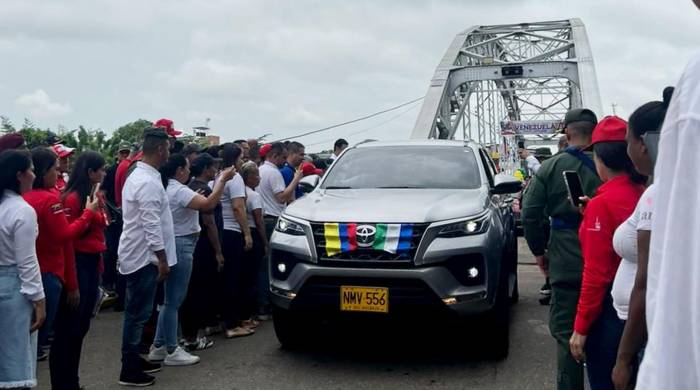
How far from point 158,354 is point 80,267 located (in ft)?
4.14

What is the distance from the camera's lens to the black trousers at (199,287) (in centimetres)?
575

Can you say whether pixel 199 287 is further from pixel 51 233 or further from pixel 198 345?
pixel 51 233

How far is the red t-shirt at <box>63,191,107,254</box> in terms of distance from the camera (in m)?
4.29

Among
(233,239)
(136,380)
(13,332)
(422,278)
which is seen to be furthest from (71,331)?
(422,278)

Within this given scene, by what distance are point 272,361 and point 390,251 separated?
1406 mm

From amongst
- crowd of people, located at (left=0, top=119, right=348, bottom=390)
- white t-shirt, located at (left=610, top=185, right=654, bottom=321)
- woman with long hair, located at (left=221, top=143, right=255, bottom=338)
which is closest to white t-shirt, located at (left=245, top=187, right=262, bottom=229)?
crowd of people, located at (left=0, top=119, right=348, bottom=390)

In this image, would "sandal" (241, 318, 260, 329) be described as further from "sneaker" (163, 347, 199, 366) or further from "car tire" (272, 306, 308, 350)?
"sneaker" (163, 347, 199, 366)

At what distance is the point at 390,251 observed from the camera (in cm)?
471

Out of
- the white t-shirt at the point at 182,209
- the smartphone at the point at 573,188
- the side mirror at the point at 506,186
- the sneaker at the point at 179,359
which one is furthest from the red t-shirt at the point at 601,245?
the sneaker at the point at 179,359

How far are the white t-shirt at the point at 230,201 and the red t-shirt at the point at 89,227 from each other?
5.39 ft

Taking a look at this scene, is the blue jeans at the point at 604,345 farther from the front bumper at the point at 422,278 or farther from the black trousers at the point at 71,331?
the black trousers at the point at 71,331

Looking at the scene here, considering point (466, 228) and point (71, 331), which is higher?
point (466, 228)

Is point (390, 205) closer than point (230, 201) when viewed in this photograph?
Yes

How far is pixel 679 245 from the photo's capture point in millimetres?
1012
